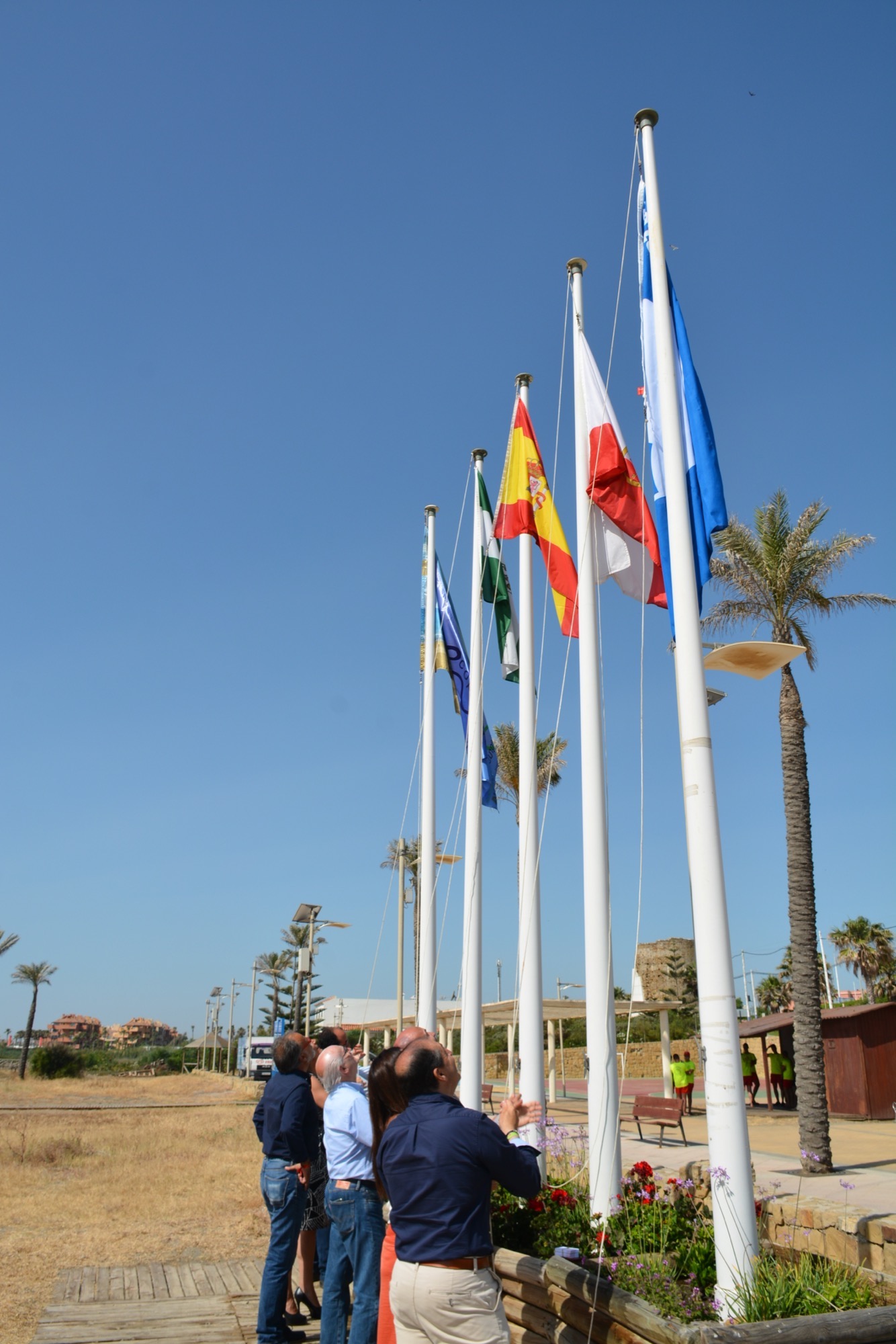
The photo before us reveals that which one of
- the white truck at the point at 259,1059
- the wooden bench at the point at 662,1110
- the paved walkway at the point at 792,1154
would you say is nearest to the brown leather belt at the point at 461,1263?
the paved walkway at the point at 792,1154

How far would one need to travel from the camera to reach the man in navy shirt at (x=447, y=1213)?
11.7 feet

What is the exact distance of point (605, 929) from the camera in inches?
289

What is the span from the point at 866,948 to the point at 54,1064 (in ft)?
164

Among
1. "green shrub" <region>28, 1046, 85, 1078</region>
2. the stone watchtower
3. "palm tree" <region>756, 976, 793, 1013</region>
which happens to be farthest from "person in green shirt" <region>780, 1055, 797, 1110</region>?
"green shrub" <region>28, 1046, 85, 1078</region>

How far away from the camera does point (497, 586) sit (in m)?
12.3

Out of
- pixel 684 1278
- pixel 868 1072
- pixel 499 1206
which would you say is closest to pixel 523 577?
pixel 499 1206

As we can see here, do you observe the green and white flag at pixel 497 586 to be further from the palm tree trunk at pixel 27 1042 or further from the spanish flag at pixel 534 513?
the palm tree trunk at pixel 27 1042

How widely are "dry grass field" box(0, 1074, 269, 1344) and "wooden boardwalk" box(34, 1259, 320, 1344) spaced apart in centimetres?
23

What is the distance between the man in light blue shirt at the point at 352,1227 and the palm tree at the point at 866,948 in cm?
5898

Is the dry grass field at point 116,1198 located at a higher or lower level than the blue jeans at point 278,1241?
lower

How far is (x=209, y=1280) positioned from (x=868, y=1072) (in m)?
15.1

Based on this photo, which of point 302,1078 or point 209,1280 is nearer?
point 302,1078

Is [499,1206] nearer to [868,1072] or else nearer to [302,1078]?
[302,1078]

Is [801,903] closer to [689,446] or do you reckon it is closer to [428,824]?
[428,824]
